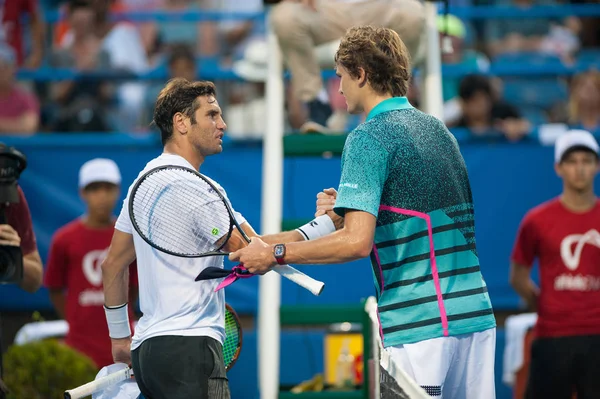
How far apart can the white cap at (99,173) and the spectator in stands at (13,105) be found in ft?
5.32

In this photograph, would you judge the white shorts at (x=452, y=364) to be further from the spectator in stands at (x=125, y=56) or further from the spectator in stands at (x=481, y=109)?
the spectator in stands at (x=125, y=56)

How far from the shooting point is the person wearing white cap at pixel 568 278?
20.6 ft

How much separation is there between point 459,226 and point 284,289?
3.93 metres

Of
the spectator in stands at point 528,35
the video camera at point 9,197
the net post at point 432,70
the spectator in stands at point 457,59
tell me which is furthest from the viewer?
the spectator in stands at point 528,35

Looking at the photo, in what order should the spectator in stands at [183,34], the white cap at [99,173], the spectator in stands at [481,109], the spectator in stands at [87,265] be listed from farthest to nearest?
the spectator in stands at [183,34], the spectator in stands at [481,109], the white cap at [99,173], the spectator in stands at [87,265]

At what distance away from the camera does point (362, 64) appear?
3.63 m

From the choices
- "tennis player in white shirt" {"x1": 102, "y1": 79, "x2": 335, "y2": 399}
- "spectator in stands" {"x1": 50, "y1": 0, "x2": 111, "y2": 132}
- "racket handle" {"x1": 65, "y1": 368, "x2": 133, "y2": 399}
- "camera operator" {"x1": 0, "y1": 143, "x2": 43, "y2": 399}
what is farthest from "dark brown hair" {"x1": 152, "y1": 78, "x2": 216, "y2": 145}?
"spectator in stands" {"x1": 50, "y1": 0, "x2": 111, "y2": 132}

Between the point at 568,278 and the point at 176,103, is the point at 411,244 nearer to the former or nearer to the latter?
the point at 176,103

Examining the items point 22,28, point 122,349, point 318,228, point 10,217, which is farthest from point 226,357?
point 22,28

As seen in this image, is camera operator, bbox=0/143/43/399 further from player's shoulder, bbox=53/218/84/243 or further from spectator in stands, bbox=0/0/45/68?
spectator in stands, bbox=0/0/45/68

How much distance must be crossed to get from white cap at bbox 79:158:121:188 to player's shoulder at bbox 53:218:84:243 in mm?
287

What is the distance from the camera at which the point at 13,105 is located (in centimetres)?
866

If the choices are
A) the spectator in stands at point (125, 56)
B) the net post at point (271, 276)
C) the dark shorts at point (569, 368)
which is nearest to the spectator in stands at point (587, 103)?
the dark shorts at point (569, 368)

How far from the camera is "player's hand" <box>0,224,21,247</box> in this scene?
14.9 feet
